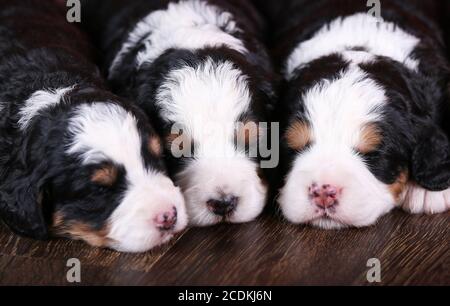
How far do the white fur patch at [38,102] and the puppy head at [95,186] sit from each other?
0.36 feet

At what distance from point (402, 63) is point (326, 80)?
2.24 feet

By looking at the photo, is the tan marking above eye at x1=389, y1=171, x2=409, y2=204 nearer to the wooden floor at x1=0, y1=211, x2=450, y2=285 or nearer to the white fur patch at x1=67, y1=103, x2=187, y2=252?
the wooden floor at x1=0, y1=211, x2=450, y2=285

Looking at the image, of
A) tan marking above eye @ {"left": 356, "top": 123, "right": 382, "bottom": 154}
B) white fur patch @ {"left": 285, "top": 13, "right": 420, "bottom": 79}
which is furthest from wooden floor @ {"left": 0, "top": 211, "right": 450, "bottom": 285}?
white fur patch @ {"left": 285, "top": 13, "right": 420, "bottom": 79}

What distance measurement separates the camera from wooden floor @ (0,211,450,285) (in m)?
3.76

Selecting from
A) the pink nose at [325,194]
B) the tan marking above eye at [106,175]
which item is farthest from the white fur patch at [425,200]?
the tan marking above eye at [106,175]

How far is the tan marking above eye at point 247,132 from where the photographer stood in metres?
4.18

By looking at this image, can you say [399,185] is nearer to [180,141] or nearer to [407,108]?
[407,108]

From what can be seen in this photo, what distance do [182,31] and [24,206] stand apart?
5.16 feet

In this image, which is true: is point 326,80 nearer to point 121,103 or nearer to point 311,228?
point 311,228

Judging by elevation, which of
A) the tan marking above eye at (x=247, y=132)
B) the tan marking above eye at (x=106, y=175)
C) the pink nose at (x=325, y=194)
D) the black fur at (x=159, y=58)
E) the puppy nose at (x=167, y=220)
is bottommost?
the puppy nose at (x=167, y=220)

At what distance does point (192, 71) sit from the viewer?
4.28 metres

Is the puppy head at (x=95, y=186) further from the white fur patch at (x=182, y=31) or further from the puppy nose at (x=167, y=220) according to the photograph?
the white fur patch at (x=182, y=31)

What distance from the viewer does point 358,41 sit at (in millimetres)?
4902

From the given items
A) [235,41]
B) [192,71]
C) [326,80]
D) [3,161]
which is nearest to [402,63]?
[326,80]
